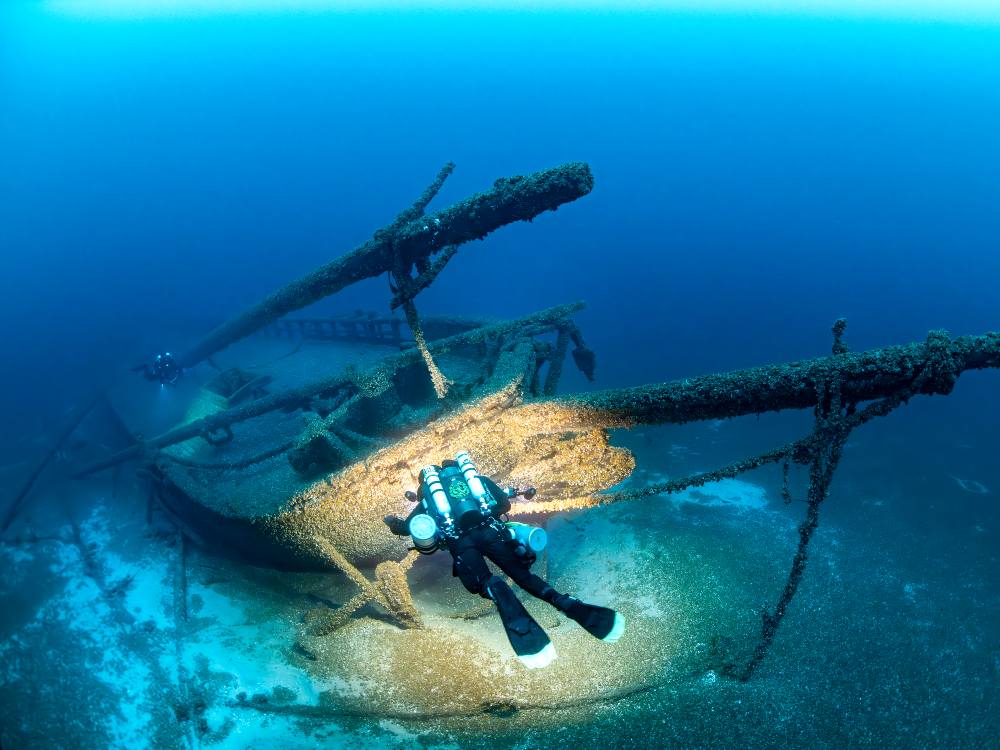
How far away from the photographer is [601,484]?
788 cm

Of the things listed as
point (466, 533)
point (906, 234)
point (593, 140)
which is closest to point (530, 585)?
point (466, 533)

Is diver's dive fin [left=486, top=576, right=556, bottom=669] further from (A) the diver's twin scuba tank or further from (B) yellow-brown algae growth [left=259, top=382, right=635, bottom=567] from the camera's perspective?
(B) yellow-brown algae growth [left=259, top=382, right=635, bottom=567]

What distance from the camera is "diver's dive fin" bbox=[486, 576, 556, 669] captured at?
4.17m

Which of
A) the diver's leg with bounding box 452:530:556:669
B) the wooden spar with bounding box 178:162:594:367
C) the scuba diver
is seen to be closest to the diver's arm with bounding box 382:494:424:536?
the scuba diver

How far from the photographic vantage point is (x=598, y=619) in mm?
4191

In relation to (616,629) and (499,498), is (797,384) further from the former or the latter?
(499,498)

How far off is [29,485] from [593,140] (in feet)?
601

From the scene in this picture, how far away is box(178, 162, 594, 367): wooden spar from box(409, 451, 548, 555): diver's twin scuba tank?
167 inches

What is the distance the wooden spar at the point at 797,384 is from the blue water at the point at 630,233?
5892mm

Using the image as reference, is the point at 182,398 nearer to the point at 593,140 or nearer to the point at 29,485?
the point at 29,485

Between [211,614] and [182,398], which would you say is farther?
[182,398]

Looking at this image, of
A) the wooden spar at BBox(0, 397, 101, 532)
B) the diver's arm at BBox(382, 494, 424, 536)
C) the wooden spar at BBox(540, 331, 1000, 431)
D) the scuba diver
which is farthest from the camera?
the wooden spar at BBox(0, 397, 101, 532)

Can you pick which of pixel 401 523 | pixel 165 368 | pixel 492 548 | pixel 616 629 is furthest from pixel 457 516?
pixel 165 368

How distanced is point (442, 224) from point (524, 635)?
6.51m
